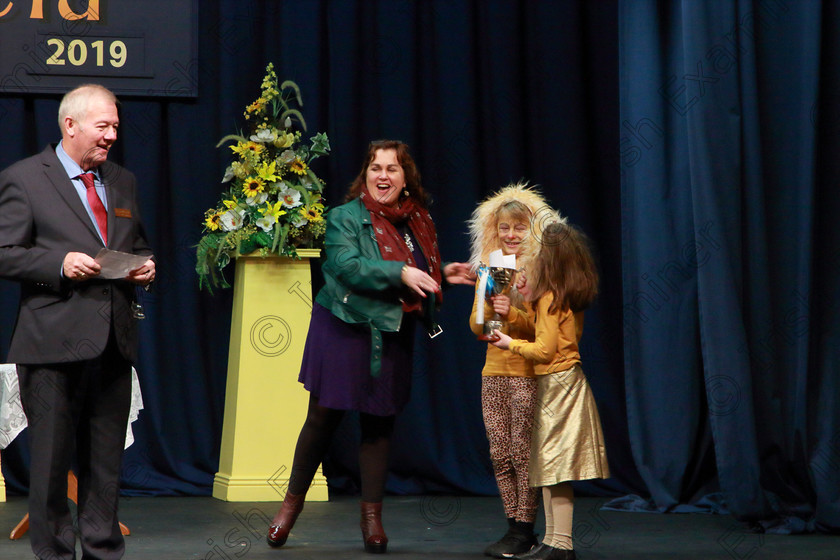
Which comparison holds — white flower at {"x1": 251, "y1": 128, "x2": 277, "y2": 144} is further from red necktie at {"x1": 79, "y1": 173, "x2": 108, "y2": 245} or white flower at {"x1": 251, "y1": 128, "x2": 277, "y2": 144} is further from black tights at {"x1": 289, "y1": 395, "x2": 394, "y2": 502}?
red necktie at {"x1": 79, "y1": 173, "x2": 108, "y2": 245}

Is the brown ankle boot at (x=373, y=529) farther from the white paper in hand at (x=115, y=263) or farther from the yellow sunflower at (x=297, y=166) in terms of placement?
the yellow sunflower at (x=297, y=166)

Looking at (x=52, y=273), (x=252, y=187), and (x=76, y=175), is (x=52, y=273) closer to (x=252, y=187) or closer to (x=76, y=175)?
(x=76, y=175)

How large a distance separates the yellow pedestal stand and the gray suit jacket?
1.87 m

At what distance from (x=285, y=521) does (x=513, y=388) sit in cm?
88

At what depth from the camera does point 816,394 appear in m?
3.98

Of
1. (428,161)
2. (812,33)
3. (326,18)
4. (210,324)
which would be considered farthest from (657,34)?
(210,324)

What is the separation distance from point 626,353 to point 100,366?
267cm

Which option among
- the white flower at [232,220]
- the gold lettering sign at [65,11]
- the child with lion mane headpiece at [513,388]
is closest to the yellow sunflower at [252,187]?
the white flower at [232,220]

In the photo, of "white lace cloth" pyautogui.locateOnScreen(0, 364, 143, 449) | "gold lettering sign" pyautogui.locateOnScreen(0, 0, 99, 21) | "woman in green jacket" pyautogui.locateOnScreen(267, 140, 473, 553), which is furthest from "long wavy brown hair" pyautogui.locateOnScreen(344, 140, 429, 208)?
"gold lettering sign" pyautogui.locateOnScreen(0, 0, 99, 21)

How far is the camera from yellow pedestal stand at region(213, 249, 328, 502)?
461 centimetres

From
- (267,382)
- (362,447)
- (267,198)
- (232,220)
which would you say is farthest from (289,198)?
(362,447)

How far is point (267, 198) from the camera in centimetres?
464

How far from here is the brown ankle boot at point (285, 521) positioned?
11.1 ft

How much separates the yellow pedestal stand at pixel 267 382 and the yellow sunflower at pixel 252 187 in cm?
30
